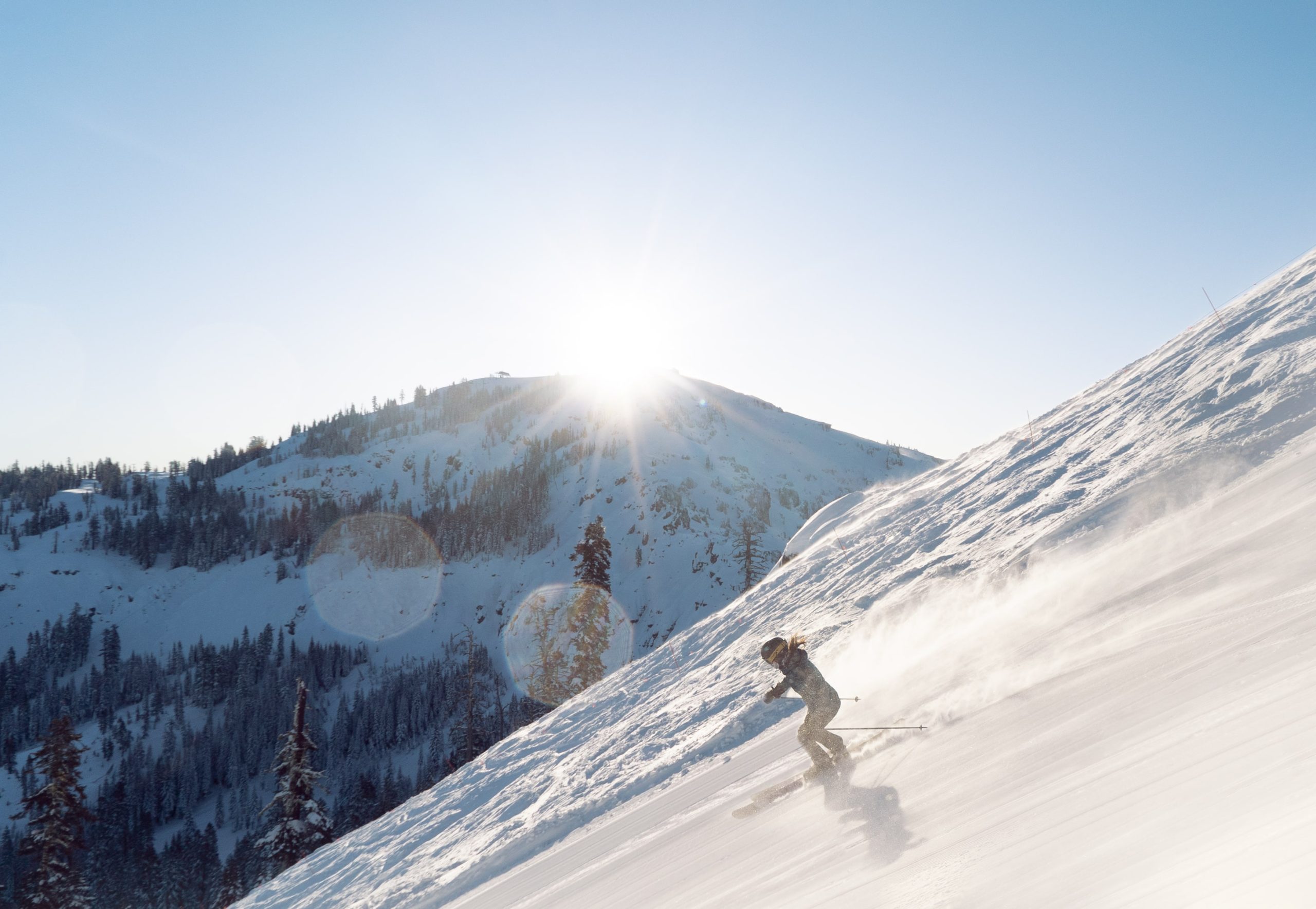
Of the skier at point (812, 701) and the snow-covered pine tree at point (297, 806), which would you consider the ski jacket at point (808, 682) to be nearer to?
the skier at point (812, 701)

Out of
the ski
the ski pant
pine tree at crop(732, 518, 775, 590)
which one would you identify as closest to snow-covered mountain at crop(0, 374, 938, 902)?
pine tree at crop(732, 518, 775, 590)

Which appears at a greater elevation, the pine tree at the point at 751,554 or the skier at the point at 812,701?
the skier at the point at 812,701

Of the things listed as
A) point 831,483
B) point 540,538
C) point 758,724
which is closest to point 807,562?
point 758,724

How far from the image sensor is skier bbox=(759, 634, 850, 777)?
6.84 metres

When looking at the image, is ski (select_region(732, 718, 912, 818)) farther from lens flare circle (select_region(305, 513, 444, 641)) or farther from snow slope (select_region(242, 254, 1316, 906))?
lens flare circle (select_region(305, 513, 444, 641))

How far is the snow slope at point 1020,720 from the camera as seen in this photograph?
350 centimetres

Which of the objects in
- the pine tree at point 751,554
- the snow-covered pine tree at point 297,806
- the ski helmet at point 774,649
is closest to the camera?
the ski helmet at point 774,649

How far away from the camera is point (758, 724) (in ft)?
30.6

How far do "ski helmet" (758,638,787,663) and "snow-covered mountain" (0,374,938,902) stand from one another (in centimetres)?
8591

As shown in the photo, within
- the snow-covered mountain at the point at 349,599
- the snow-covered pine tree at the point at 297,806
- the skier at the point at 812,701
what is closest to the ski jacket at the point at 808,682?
the skier at the point at 812,701

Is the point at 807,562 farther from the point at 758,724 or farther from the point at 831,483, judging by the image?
the point at 831,483

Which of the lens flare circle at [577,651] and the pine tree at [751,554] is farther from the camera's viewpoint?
the pine tree at [751,554]

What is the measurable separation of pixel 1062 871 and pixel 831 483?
191 metres

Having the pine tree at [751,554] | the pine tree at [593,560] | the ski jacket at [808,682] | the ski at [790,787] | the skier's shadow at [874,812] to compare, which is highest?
the pine tree at [593,560]
